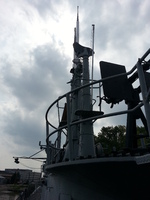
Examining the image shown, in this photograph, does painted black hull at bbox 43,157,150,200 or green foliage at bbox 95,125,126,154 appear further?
green foliage at bbox 95,125,126,154

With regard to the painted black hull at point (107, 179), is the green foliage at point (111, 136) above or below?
above

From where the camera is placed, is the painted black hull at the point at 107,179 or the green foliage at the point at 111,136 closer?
the painted black hull at the point at 107,179

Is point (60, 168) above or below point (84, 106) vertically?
below

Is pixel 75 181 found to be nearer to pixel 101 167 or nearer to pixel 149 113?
pixel 101 167

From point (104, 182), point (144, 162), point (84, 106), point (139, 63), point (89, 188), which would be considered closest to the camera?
point (144, 162)

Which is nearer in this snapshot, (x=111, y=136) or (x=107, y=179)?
(x=107, y=179)

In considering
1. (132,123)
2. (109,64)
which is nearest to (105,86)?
(109,64)

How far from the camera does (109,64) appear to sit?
441 cm

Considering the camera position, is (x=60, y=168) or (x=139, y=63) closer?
(x=139, y=63)

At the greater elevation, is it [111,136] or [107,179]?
[111,136]

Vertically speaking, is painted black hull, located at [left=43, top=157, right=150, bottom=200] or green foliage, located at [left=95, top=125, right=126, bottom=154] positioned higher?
green foliage, located at [left=95, top=125, right=126, bottom=154]

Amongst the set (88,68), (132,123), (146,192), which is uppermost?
(88,68)

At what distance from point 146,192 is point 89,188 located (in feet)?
3.28

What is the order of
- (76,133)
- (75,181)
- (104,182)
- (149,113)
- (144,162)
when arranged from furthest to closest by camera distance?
(76,133) < (75,181) < (104,182) < (149,113) < (144,162)
